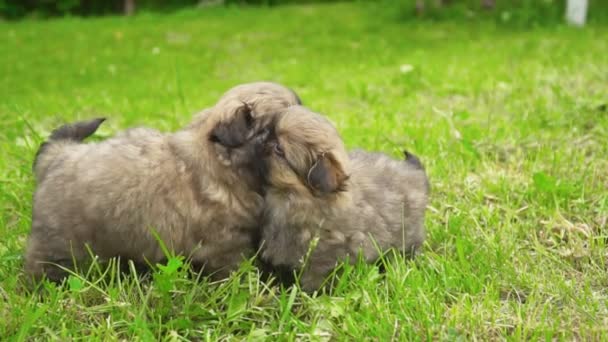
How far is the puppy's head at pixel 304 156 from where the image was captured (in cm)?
242

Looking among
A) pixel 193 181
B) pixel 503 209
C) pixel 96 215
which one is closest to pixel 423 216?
pixel 503 209

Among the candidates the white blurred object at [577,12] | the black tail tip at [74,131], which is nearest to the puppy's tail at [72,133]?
the black tail tip at [74,131]

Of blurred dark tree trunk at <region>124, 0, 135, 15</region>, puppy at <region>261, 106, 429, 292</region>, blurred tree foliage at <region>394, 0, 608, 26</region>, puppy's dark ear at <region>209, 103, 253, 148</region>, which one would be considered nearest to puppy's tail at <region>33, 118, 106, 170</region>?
puppy's dark ear at <region>209, 103, 253, 148</region>

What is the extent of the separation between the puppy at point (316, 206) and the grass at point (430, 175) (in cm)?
11

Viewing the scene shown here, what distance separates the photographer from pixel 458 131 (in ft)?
14.6

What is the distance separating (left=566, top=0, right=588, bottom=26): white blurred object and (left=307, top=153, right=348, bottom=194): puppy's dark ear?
7.95m

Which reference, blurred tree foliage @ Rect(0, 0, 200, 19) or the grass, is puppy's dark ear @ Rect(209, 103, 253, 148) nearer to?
the grass

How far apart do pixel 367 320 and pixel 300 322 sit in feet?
0.76

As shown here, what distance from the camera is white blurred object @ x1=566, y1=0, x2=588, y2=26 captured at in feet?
30.4

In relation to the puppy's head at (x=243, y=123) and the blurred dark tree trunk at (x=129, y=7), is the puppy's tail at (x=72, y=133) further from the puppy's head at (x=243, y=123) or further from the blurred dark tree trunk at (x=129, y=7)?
the blurred dark tree trunk at (x=129, y=7)

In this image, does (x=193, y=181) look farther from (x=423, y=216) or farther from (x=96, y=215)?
(x=423, y=216)

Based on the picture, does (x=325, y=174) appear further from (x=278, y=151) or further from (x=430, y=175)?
(x=430, y=175)

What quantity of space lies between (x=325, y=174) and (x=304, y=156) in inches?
4.1

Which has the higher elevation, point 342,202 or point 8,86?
point 342,202
